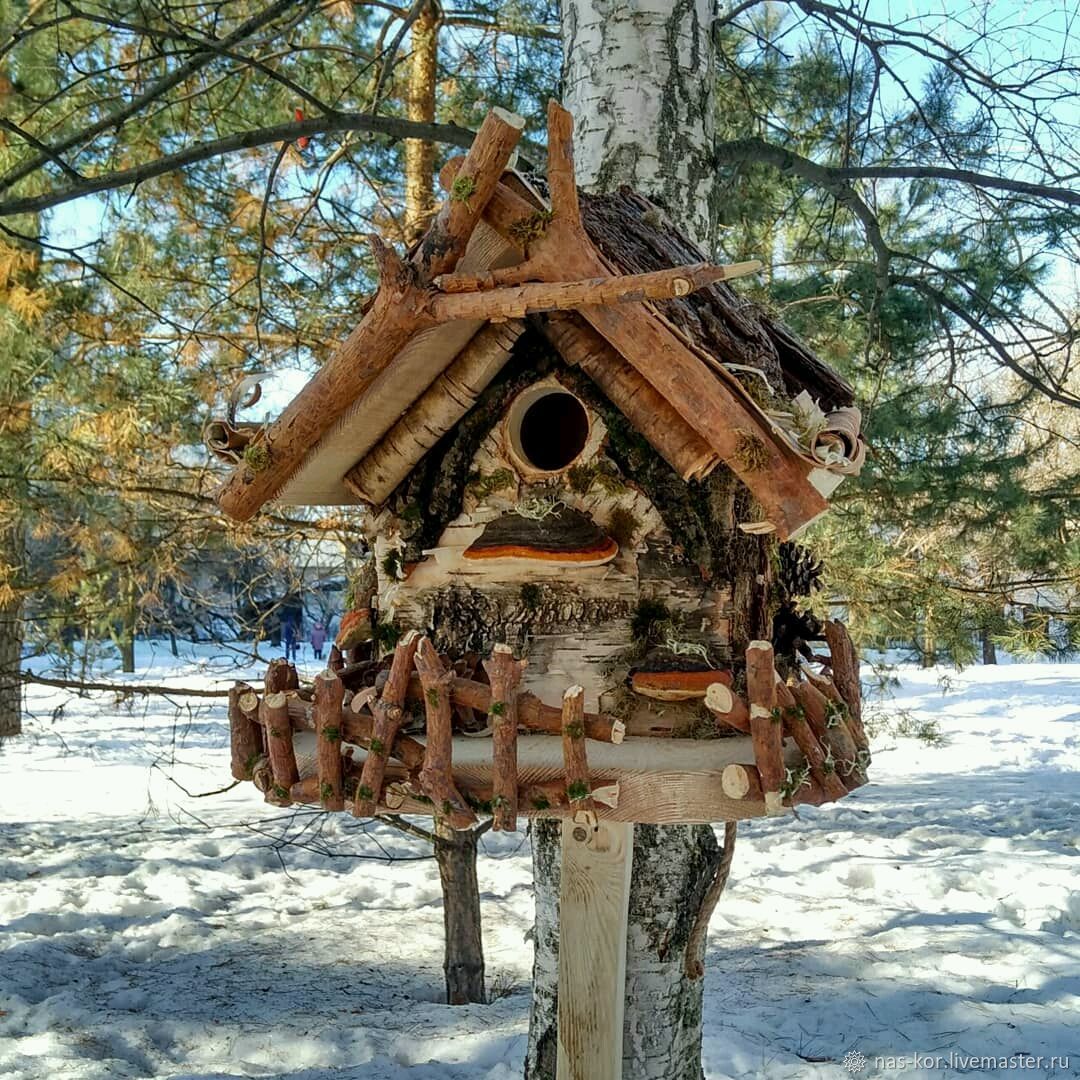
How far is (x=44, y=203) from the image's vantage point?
304cm

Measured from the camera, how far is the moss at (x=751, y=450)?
63.8 inches

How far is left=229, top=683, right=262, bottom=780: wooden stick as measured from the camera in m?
1.86

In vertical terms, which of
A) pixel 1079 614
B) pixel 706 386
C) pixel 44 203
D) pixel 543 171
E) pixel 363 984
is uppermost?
pixel 44 203

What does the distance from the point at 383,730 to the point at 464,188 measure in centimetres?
89

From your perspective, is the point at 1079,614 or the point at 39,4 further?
the point at 1079,614

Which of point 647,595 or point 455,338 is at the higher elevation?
point 455,338

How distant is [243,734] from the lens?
1.88 metres

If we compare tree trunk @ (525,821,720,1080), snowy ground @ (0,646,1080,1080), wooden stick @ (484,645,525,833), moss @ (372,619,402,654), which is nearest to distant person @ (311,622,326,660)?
snowy ground @ (0,646,1080,1080)

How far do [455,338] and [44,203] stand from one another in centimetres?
181

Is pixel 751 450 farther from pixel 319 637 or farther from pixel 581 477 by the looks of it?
pixel 319 637

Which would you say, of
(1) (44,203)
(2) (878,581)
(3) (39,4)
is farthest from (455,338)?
(2) (878,581)

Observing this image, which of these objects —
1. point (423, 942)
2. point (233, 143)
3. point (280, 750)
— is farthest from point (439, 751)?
point (423, 942)

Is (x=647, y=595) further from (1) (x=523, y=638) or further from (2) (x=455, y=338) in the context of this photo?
(2) (x=455, y=338)

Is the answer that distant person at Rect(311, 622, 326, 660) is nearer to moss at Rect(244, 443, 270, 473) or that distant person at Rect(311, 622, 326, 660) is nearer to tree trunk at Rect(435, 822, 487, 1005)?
tree trunk at Rect(435, 822, 487, 1005)
